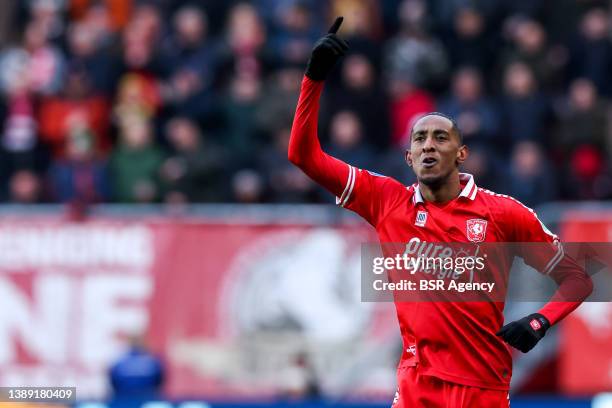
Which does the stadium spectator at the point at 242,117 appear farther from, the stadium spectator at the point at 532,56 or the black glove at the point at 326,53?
the black glove at the point at 326,53

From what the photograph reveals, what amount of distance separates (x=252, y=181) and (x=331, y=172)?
6.68 meters

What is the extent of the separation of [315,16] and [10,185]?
4.21m

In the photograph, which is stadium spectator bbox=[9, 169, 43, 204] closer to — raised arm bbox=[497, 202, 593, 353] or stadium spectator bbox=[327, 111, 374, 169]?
stadium spectator bbox=[327, 111, 374, 169]

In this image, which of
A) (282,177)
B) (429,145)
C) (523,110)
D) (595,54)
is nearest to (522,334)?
(429,145)

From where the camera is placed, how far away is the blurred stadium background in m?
12.9

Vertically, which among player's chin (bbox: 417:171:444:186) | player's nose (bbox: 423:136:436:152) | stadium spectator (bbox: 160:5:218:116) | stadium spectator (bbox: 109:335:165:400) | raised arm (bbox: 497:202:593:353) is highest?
stadium spectator (bbox: 160:5:218:116)

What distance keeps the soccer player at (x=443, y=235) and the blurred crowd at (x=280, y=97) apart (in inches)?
246

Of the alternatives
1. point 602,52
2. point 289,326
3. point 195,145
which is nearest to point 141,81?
point 195,145

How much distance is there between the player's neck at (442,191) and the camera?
707 cm

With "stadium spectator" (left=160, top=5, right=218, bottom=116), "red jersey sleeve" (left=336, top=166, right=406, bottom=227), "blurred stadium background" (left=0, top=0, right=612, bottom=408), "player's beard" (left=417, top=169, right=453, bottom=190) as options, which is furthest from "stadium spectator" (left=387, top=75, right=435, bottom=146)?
"player's beard" (left=417, top=169, right=453, bottom=190)

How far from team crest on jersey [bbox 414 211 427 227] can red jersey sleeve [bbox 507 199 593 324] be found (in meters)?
0.45

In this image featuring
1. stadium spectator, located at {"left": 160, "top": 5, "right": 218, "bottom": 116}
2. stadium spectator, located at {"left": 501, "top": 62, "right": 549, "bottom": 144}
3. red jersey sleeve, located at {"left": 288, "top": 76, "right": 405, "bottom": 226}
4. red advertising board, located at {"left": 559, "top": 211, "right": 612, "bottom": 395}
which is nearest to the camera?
red jersey sleeve, located at {"left": 288, "top": 76, "right": 405, "bottom": 226}

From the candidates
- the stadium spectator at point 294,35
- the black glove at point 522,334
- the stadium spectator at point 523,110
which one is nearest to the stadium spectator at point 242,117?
the stadium spectator at point 294,35

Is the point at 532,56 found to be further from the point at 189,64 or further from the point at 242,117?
the point at 189,64
